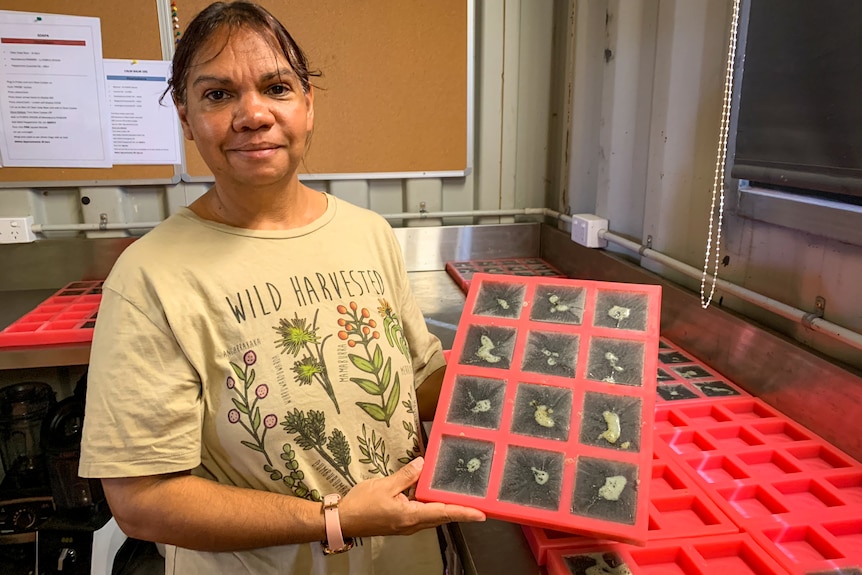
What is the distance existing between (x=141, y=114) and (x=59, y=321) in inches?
30.7

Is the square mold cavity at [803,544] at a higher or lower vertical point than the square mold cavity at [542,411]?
lower

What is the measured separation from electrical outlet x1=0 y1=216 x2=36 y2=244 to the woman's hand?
5.44 ft

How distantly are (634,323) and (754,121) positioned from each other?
55 cm

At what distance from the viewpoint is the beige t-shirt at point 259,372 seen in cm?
72

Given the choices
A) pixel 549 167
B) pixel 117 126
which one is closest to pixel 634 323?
pixel 549 167

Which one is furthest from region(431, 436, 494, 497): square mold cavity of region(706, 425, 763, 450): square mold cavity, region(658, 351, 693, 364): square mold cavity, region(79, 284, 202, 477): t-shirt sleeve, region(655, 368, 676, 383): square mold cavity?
region(658, 351, 693, 364): square mold cavity

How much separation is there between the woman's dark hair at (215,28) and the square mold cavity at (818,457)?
98 centimetres

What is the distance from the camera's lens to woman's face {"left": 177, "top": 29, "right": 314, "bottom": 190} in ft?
2.60

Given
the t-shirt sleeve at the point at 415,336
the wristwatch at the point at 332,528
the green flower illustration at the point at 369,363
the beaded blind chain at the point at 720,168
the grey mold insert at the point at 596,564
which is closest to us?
the grey mold insert at the point at 596,564

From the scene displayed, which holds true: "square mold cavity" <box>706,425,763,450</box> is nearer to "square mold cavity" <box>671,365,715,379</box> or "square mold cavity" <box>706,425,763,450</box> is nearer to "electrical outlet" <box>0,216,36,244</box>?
"square mold cavity" <box>671,365,715,379</box>

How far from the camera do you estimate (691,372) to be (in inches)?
48.1

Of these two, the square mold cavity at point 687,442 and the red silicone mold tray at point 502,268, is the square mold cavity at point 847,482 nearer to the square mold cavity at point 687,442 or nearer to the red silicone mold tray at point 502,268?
the square mold cavity at point 687,442

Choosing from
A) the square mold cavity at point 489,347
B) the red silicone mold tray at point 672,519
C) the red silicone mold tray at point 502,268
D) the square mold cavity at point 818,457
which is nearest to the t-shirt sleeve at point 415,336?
the square mold cavity at point 489,347

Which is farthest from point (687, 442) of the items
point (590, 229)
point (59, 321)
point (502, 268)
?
point (59, 321)
